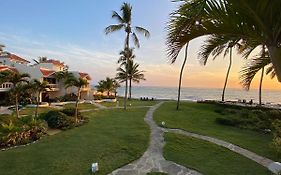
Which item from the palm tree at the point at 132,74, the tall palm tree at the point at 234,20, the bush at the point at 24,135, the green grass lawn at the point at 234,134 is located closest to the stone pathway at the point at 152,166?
the green grass lawn at the point at 234,134

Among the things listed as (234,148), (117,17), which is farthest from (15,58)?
(234,148)

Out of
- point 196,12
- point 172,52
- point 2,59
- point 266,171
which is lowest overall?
point 266,171

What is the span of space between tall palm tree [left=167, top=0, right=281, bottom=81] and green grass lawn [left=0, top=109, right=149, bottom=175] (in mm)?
8043

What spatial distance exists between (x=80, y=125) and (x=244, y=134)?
11.2 m

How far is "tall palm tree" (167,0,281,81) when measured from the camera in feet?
7.02

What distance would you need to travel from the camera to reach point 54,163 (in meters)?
10.2

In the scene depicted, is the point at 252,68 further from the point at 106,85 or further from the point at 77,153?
the point at 106,85

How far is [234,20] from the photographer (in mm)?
2352

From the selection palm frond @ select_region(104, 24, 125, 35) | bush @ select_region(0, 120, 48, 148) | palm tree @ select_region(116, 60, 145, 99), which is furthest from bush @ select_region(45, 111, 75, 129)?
palm tree @ select_region(116, 60, 145, 99)

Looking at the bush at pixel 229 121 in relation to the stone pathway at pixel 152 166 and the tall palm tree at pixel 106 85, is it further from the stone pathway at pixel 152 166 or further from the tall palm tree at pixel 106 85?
the tall palm tree at pixel 106 85

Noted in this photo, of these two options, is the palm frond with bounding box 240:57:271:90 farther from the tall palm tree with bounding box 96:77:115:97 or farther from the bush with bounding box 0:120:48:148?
the tall palm tree with bounding box 96:77:115:97

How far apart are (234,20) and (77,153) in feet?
33.9

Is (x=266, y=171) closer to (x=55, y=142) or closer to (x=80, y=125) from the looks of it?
(x=55, y=142)

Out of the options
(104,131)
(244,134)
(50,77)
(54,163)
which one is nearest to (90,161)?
(54,163)
